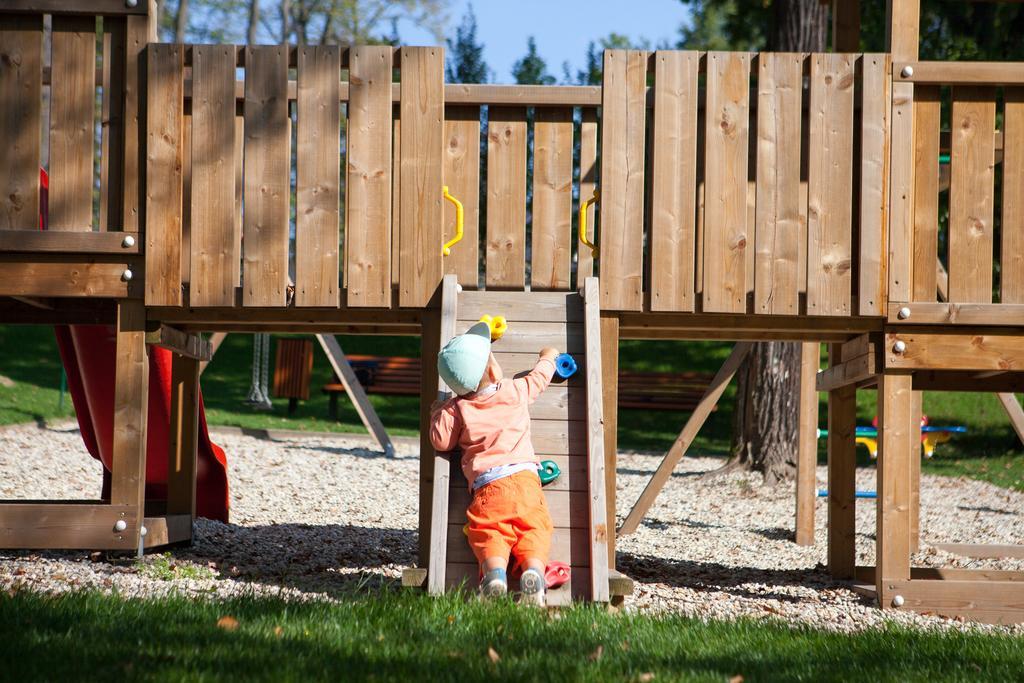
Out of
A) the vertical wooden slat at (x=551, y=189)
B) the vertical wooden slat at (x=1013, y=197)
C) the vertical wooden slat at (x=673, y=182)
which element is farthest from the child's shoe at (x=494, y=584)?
the vertical wooden slat at (x=1013, y=197)

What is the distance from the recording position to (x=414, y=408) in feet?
69.0

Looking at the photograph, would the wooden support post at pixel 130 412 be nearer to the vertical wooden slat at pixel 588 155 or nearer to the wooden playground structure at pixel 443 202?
the wooden playground structure at pixel 443 202

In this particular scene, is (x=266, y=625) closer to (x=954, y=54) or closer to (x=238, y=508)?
(x=238, y=508)

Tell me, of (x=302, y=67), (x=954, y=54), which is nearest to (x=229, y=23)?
(x=954, y=54)

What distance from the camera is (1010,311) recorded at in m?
5.72

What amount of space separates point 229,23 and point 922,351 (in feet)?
93.0

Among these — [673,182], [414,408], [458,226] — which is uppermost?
[673,182]

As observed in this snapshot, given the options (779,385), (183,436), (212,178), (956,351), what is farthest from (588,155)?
(779,385)

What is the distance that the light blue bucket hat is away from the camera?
5.11 meters

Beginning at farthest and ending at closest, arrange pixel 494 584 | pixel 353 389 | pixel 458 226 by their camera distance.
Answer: pixel 353 389 < pixel 458 226 < pixel 494 584

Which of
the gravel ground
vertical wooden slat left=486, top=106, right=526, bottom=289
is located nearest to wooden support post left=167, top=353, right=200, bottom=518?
the gravel ground

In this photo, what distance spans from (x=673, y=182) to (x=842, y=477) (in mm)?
2398

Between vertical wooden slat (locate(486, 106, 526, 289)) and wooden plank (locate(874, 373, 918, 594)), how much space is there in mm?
2081

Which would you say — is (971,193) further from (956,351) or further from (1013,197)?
(956,351)
